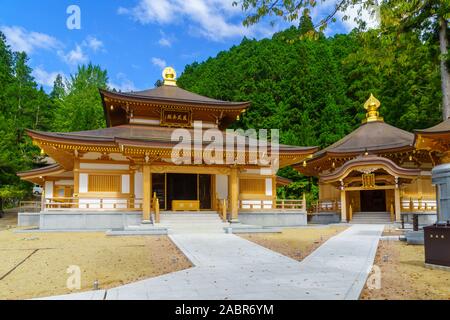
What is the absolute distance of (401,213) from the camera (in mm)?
23250

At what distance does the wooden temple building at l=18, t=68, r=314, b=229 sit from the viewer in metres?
18.4

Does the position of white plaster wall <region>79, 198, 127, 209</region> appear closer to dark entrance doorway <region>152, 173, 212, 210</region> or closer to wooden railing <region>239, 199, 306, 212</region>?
dark entrance doorway <region>152, 173, 212, 210</region>

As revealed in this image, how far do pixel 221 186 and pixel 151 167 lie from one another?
517 cm

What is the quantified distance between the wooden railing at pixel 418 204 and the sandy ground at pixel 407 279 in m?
14.3

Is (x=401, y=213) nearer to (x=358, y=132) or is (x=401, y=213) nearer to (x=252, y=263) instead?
(x=358, y=132)

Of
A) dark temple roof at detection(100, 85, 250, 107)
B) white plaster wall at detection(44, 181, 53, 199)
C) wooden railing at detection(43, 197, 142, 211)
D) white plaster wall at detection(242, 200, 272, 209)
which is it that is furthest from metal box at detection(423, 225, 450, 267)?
white plaster wall at detection(44, 181, 53, 199)

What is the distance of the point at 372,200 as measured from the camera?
2806 centimetres

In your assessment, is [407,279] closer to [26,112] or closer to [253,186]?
[253,186]

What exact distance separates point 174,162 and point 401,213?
1435cm

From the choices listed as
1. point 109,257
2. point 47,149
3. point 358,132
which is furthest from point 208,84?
point 109,257

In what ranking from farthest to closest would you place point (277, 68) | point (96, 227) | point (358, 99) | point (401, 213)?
point (277, 68)
point (358, 99)
point (401, 213)
point (96, 227)

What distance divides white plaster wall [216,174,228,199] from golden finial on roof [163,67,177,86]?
840cm

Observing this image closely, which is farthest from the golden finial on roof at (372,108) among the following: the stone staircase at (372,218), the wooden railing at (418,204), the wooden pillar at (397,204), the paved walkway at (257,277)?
the paved walkway at (257,277)

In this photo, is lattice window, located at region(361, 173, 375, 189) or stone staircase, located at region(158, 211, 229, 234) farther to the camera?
lattice window, located at region(361, 173, 375, 189)
